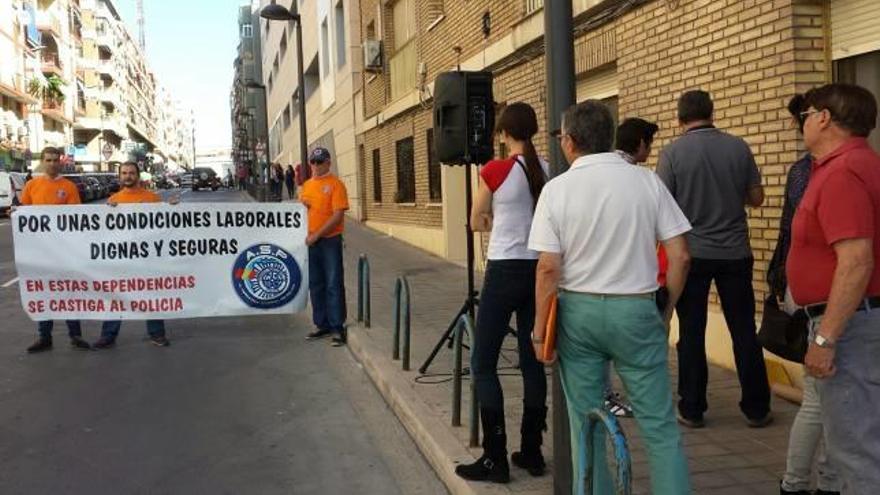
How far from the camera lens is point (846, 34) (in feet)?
18.8

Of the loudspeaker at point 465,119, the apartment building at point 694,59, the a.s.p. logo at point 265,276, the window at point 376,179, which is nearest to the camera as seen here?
the apartment building at point 694,59

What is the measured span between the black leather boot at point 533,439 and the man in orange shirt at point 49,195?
18.7ft

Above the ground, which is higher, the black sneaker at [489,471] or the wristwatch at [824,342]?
the wristwatch at [824,342]

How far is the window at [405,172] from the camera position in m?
18.4

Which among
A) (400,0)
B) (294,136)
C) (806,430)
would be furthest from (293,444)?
(294,136)

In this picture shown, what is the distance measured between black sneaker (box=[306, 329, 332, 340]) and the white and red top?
502 centimetres

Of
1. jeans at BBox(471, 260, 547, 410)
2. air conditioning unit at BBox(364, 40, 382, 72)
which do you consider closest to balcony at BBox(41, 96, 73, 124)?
air conditioning unit at BBox(364, 40, 382, 72)

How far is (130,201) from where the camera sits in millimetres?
8750

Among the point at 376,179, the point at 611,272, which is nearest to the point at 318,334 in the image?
the point at 611,272

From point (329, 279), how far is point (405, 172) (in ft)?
35.0

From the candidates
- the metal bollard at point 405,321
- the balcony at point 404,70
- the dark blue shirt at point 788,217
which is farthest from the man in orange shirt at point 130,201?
the balcony at point 404,70

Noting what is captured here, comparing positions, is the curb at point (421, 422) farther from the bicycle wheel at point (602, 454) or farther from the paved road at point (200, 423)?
the bicycle wheel at point (602, 454)

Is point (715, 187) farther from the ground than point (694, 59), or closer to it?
closer to it

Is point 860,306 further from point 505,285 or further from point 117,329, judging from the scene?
point 117,329
